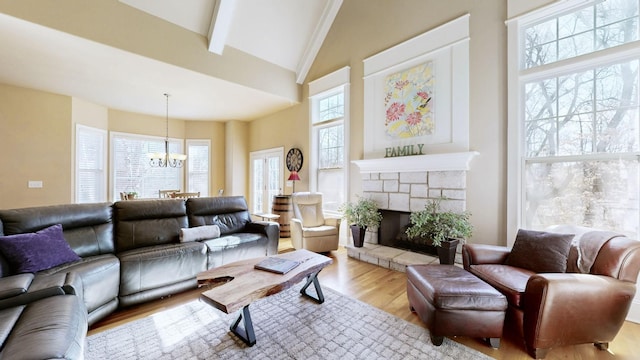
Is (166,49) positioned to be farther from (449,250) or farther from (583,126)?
(583,126)

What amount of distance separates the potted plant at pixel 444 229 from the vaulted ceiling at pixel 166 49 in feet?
11.7

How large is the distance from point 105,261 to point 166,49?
296cm

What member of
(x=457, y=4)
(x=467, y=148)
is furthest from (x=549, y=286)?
(x=457, y=4)

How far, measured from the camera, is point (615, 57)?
2.30 m

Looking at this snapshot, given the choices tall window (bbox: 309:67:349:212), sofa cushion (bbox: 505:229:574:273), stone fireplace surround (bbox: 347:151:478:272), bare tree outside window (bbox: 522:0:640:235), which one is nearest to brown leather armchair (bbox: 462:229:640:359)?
sofa cushion (bbox: 505:229:574:273)

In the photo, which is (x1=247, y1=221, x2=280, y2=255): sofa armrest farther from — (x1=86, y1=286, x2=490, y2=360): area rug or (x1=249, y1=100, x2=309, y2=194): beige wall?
(x1=249, y1=100, x2=309, y2=194): beige wall

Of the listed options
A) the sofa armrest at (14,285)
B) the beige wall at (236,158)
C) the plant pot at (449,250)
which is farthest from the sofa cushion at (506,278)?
the beige wall at (236,158)

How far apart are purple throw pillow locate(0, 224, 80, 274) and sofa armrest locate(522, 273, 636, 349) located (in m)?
3.57

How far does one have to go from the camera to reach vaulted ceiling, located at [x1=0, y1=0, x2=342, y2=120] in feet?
9.88

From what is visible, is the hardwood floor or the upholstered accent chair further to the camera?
the upholstered accent chair

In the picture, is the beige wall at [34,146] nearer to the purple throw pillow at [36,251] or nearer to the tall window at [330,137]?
the purple throw pillow at [36,251]

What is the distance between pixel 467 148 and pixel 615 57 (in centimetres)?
139

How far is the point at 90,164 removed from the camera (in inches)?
212

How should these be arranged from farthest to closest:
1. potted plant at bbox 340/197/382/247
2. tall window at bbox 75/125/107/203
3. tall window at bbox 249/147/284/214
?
tall window at bbox 249/147/284/214 → tall window at bbox 75/125/107/203 → potted plant at bbox 340/197/382/247
